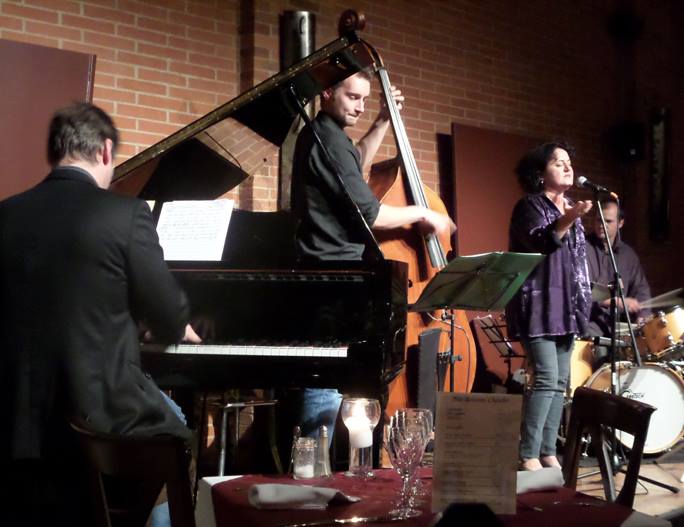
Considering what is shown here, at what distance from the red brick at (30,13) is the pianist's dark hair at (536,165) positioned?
252 cm

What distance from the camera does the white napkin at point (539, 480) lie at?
66.0 inches

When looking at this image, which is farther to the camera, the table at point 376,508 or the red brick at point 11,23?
the red brick at point 11,23

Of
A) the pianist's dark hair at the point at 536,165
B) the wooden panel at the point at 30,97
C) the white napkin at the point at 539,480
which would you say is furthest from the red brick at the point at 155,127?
the white napkin at the point at 539,480

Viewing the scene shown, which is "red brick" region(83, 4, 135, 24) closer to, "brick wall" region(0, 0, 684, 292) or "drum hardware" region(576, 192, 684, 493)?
"brick wall" region(0, 0, 684, 292)

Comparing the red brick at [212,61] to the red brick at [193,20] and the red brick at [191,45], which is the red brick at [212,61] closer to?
the red brick at [191,45]

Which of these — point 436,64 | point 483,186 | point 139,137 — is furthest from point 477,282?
point 436,64

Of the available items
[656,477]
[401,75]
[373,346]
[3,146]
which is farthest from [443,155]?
[373,346]

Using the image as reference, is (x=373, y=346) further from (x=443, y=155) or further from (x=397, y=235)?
(x=443, y=155)

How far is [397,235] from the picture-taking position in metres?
3.72

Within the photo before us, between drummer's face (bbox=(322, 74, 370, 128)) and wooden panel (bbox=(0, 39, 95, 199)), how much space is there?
1518mm

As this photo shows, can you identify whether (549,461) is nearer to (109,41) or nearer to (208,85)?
(208,85)

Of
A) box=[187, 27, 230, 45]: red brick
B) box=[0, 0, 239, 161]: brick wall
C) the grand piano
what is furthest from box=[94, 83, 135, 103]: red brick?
the grand piano

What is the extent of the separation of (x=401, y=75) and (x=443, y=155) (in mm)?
671

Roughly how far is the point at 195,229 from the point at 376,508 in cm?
169
